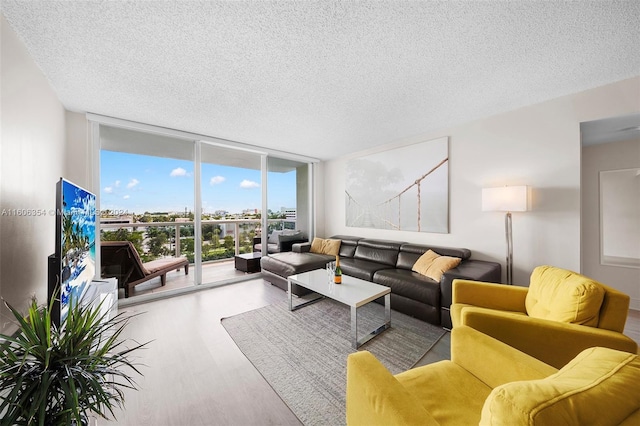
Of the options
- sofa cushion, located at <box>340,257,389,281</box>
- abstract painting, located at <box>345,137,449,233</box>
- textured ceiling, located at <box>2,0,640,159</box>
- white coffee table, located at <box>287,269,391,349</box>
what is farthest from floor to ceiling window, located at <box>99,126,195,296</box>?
abstract painting, located at <box>345,137,449,233</box>

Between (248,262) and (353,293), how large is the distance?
258 cm

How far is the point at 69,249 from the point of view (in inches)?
56.2

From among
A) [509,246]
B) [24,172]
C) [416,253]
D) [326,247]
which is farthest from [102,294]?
[509,246]

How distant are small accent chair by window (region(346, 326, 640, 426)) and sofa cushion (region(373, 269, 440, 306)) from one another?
1.31 m

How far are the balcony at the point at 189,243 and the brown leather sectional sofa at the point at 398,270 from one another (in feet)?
3.08

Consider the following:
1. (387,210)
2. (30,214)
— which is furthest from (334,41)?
(387,210)

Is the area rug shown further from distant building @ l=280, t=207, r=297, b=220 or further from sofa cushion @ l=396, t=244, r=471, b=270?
distant building @ l=280, t=207, r=297, b=220

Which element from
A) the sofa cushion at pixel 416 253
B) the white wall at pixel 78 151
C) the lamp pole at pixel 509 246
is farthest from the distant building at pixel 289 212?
the lamp pole at pixel 509 246

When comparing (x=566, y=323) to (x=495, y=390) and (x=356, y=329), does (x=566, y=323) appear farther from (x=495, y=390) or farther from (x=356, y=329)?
(x=356, y=329)

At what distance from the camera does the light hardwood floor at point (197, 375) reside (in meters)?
1.44

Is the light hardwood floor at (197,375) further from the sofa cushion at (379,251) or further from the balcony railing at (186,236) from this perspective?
the sofa cushion at (379,251)

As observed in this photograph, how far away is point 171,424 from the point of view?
1.39 meters

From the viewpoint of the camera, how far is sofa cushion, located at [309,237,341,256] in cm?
434

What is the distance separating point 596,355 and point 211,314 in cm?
313
